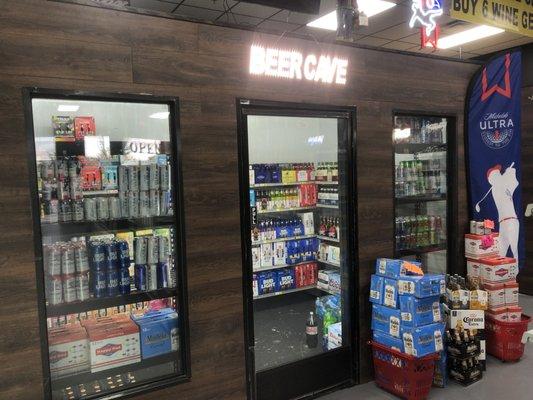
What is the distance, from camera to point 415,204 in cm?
443

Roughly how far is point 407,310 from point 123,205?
220cm

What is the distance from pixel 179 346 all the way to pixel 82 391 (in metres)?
0.63

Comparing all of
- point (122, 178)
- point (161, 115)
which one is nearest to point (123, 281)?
point (122, 178)

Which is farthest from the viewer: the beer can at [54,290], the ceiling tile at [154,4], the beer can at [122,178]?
the ceiling tile at [154,4]

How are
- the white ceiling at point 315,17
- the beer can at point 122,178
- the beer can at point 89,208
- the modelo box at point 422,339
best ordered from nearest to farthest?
1. the beer can at point 89,208
2. the beer can at point 122,178
3. the modelo box at point 422,339
4. the white ceiling at point 315,17

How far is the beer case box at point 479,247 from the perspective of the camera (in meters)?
4.19

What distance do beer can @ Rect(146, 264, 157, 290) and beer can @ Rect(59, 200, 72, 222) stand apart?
568mm

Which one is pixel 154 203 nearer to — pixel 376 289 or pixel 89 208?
pixel 89 208

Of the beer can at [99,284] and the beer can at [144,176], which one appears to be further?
the beer can at [144,176]

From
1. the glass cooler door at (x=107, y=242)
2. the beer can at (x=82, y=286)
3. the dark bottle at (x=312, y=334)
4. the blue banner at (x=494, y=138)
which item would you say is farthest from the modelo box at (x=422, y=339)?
the beer can at (x=82, y=286)

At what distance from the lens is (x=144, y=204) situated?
9.19ft

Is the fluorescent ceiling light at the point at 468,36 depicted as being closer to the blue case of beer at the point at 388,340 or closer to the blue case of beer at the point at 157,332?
the blue case of beer at the point at 388,340

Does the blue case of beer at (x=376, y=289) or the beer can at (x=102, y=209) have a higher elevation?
the beer can at (x=102, y=209)

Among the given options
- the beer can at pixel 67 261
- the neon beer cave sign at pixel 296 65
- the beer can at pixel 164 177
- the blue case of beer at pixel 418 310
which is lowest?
the blue case of beer at pixel 418 310
